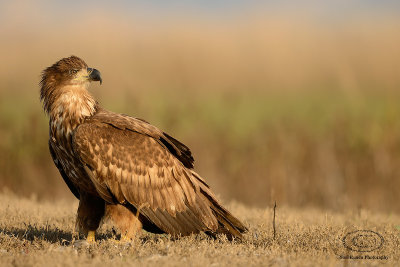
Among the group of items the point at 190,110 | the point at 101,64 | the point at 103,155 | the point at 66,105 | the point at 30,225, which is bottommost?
the point at 30,225

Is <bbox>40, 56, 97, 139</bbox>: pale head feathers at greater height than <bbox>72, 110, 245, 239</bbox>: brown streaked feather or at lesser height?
greater

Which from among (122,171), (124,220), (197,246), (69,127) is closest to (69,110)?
(69,127)

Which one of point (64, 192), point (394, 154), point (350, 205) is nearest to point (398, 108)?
point (394, 154)

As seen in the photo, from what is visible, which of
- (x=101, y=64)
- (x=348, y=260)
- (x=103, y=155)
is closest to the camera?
(x=348, y=260)

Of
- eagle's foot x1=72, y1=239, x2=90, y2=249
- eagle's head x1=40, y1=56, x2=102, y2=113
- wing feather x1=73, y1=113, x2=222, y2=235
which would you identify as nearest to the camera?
eagle's foot x1=72, y1=239, x2=90, y2=249

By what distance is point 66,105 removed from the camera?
793 centimetres

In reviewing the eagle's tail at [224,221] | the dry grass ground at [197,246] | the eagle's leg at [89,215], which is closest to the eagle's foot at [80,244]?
the dry grass ground at [197,246]

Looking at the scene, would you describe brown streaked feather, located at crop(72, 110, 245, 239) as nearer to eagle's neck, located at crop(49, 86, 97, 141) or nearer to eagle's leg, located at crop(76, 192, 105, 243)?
eagle's neck, located at crop(49, 86, 97, 141)

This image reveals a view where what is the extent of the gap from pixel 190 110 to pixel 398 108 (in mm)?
6402

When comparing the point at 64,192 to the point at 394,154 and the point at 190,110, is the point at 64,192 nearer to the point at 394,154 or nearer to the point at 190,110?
the point at 190,110

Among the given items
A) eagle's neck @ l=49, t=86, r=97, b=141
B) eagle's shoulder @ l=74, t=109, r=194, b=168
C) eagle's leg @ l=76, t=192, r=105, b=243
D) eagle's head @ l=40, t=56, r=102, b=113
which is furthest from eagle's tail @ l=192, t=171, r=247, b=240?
eagle's head @ l=40, t=56, r=102, b=113

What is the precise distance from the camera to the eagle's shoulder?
25.1 feet

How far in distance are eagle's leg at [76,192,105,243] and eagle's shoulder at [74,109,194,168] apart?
95cm

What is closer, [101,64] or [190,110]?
[190,110]
